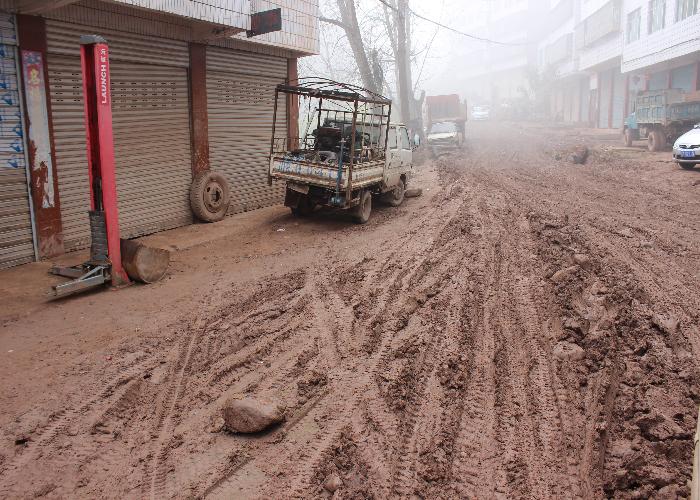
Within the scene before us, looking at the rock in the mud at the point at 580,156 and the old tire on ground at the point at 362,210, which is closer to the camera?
the old tire on ground at the point at 362,210

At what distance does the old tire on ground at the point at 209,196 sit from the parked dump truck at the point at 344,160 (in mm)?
1467

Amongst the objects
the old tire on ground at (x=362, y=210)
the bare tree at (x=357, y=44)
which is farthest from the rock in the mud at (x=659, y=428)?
the bare tree at (x=357, y=44)

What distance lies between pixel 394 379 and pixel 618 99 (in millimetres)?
39950

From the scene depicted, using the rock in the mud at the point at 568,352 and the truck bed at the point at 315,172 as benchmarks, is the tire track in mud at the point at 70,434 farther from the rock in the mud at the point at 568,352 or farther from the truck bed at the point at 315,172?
the truck bed at the point at 315,172

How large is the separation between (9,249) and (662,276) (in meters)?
8.96

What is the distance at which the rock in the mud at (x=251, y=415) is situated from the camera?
388 cm

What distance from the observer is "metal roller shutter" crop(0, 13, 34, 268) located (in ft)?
26.8

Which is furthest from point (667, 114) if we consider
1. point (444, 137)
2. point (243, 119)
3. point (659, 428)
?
point (659, 428)

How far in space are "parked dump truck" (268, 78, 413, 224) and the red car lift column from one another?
166 inches

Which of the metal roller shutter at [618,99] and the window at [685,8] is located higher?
the window at [685,8]

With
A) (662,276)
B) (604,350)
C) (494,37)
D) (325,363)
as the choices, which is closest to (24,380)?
(325,363)

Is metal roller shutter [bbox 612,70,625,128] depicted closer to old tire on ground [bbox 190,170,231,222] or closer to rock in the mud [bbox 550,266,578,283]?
old tire on ground [bbox 190,170,231,222]

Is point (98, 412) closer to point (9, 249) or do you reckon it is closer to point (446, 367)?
point (446, 367)

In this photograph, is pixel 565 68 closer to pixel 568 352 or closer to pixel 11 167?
pixel 11 167
